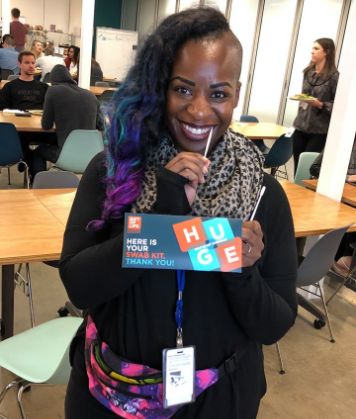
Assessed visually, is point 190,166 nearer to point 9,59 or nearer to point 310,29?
point 310,29

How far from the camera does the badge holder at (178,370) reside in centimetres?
93

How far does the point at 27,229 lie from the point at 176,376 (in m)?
1.39

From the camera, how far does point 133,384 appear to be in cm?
94

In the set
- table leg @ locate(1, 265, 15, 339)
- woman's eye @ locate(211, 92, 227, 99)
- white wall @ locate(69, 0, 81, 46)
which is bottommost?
table leg @ locate(1, 265, 15, 339)

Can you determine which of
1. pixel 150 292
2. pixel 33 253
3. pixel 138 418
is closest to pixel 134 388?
pixel 138 418

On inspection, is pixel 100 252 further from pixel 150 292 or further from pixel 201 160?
pixel 201 160

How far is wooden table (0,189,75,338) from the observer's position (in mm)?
1909

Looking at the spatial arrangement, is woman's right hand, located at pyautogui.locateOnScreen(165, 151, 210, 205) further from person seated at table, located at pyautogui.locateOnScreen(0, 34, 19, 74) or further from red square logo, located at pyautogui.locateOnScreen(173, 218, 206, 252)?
person seated at table, located at pyautogui.locateOnScreen(0, 34, 19, 74)

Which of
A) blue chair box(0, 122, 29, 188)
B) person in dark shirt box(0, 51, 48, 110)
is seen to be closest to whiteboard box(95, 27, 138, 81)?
person in dark shirt box(0, 51, 48, 110)

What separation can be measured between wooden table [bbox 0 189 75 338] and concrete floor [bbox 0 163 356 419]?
15.3 inches

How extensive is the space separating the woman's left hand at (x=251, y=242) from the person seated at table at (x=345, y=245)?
256 cm

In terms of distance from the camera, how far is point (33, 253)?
6.24 ft

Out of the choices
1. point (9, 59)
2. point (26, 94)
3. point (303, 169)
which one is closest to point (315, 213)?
point (303, 169)

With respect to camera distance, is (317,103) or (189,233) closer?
(189,233)
